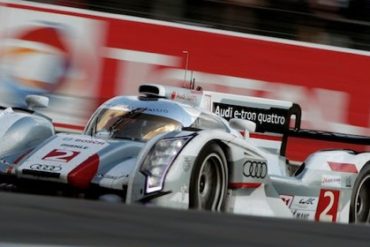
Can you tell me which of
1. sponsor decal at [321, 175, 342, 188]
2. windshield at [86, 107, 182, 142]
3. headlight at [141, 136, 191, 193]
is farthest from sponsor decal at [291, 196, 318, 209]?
headlight at [141, 136, 191, 193]

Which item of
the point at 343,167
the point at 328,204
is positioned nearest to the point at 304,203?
the point at 328,204

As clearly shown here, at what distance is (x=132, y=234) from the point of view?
2422 millimetres

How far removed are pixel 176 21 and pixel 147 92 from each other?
2.65 meters

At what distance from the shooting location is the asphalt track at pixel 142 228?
233 centimetres

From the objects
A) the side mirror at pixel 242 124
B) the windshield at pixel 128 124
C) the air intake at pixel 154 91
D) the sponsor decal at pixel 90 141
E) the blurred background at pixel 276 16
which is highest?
the blurred background at pixel 276 16

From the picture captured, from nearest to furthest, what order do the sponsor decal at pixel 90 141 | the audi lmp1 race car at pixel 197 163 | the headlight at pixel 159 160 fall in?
the headlight at pixel 159 160
the audi lmp1 race car at pixel 197 163
the sponsor decal at pixel 90 141

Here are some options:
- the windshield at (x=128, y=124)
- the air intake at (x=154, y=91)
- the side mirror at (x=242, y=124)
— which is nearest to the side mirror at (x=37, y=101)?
the windshield at (x=128, y=124)

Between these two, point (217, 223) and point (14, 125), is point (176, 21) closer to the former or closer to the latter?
point (14, 125)

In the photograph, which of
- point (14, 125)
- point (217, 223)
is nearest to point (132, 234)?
point (217, 223)

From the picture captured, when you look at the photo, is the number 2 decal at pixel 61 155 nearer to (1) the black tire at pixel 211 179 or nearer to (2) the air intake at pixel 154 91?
(1) the black tire at pixel 211 179

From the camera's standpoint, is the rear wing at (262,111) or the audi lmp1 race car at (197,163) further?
the rear wing at (262,111)

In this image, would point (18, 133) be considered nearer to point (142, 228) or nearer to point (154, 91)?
point (154, 91)

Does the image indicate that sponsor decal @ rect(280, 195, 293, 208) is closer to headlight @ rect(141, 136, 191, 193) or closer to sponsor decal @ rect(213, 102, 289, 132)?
sponsor decal @ rect(213, 102, 289, 132)

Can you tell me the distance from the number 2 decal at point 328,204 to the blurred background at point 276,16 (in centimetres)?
306
